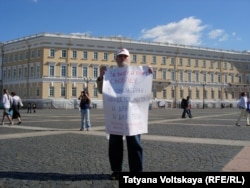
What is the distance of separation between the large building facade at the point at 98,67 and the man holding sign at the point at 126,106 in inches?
2379

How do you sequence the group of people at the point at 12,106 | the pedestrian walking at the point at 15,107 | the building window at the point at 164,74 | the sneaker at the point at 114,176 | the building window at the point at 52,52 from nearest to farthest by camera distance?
the sneaker at the point at 114,176
the group of people at the point at 12,106
the pedestrian walking at the point at 15,107
the building window at the point at 52,52
the building window at the point at 164,74

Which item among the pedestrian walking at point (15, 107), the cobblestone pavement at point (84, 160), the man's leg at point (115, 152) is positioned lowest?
the cobblestone pavement at point (84, 160)

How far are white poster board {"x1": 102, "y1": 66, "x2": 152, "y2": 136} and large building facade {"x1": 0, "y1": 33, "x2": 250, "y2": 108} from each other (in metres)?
60.5

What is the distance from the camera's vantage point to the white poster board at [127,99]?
17.7 ft

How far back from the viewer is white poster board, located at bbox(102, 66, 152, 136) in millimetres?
5398

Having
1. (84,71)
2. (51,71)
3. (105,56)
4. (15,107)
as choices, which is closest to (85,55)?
(84,71)

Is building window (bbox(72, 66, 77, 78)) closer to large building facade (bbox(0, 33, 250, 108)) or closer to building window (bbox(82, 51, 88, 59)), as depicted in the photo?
large building facade (bbox(0, 33, 250, 108))

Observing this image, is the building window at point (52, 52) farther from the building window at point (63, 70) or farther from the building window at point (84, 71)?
the building window at point (84, 71)

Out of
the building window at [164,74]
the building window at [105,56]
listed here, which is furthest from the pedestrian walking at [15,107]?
the building window at [164,74]

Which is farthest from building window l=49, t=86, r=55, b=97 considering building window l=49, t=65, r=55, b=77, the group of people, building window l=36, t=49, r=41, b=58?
the group of people

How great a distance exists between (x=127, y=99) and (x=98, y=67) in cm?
6622

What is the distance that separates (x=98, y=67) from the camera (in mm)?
71188

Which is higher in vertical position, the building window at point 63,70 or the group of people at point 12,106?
the building window at point 63,70

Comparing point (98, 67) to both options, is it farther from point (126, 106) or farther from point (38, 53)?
point (126, 106)
